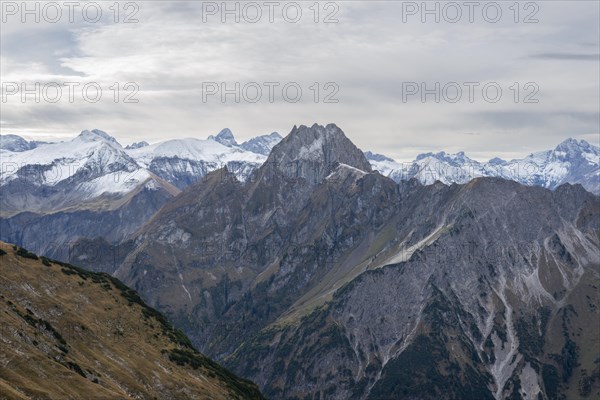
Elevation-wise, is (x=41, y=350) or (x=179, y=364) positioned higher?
(x=41, y=350)

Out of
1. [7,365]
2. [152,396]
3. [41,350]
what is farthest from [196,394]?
[7,365]

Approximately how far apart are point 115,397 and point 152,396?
25.0 m

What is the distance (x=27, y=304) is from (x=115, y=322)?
29.2m

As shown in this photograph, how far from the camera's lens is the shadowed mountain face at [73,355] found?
12769 cm

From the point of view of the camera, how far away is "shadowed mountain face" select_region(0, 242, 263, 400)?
12769 centimetres

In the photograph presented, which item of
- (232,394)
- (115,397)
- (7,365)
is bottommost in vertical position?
(232,394)

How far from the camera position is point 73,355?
156125 millimetres

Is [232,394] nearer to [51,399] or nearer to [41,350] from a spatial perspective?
[41,350]

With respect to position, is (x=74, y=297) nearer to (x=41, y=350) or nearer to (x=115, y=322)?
(x=115, y=322)

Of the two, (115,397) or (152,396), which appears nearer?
(115,397)

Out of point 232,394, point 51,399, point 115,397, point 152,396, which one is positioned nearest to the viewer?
point 51,399

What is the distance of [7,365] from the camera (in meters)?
125

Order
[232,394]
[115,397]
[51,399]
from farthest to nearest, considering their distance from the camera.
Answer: [232,394]
[115,397]
[51,399]

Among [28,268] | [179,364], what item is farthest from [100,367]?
[28,268]
